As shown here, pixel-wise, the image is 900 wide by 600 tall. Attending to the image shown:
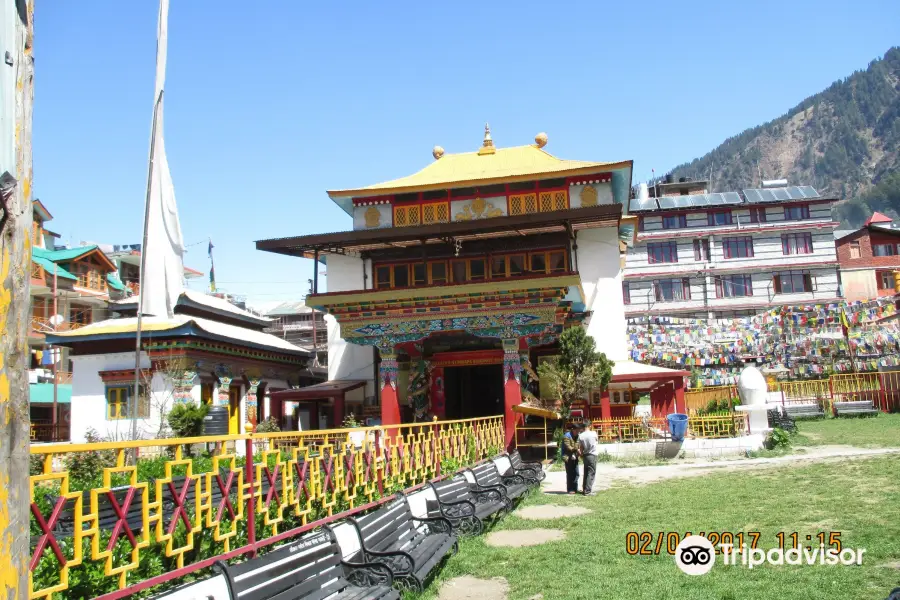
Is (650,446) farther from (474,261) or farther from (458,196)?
(458,196)

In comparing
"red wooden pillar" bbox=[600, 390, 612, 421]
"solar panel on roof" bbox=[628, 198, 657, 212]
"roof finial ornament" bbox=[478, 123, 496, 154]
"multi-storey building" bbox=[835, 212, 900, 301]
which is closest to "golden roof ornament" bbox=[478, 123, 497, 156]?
"roof finial ornament" bbox=[478, 123, 496, 154]

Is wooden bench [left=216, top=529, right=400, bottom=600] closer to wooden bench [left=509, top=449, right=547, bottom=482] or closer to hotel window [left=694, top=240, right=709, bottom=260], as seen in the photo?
wooden bench [left=509, top=449, right=547, bottom=482]

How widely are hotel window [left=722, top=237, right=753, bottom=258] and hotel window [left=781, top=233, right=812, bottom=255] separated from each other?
2306mm

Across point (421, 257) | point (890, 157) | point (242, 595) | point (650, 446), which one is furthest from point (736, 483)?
point (890, 157)

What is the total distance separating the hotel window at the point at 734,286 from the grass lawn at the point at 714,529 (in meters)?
38.7

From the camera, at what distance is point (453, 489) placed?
415 inches

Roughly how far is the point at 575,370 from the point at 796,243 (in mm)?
37323

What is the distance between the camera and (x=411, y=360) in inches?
988

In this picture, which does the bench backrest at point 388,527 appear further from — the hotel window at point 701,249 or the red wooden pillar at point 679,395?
the hotel window at point 701,249

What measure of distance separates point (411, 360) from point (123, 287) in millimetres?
29961

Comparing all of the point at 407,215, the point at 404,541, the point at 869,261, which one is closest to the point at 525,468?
the point at 404,541

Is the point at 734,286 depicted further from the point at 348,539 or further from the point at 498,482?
the point at 348,539

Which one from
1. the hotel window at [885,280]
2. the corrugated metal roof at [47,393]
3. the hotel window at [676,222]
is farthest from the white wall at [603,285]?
the hotel window at [885,280]

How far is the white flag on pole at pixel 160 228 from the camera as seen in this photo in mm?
15414
